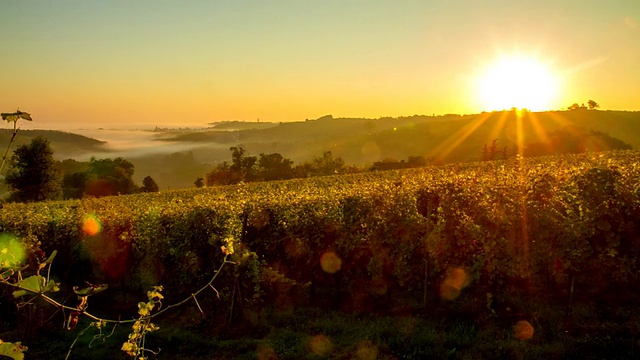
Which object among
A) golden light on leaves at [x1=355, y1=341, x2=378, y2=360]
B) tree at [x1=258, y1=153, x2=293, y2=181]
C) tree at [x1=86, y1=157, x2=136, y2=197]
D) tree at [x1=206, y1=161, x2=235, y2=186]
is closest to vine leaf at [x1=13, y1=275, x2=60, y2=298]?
golden light on leaves at [x1=355, y1=341, x2=378, y2=360]

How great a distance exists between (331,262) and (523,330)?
4.18 metres

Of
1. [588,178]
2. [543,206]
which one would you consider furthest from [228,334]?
[588,178]

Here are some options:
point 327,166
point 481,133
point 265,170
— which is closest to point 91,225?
point 265,170

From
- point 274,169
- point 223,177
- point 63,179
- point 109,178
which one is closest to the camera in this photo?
point 274,169

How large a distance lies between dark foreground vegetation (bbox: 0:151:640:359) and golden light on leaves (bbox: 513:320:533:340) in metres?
0.03

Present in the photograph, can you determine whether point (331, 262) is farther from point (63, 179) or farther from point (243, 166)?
point (63, 179)

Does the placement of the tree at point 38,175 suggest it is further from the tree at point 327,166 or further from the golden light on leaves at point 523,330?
the golden light on leaves at point 523,330

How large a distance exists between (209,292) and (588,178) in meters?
Answer: 8.67

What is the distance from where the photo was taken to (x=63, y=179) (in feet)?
189

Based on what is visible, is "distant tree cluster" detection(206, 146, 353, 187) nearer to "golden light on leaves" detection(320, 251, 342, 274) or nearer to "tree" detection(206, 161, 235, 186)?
"tree" detection(206, 161, 235, 186)

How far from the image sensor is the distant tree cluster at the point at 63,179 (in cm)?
4719

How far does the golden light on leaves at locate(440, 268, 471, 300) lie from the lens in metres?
9.12

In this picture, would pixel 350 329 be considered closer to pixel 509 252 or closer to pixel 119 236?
pixel 509 252

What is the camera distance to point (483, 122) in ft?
437
